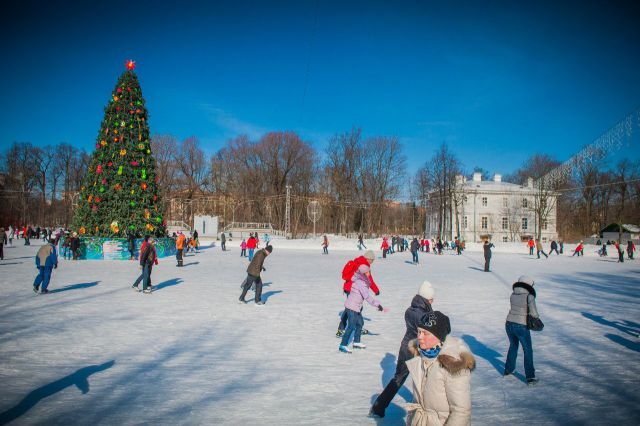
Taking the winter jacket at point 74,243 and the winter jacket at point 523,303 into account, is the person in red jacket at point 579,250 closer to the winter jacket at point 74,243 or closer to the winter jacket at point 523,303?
the winter jacket at point 523,303

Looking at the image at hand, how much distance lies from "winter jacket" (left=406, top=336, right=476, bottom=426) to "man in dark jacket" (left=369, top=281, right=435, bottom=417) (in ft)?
4.65

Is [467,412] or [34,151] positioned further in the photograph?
[34,151]

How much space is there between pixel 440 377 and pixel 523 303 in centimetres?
331

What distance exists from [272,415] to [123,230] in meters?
20.4

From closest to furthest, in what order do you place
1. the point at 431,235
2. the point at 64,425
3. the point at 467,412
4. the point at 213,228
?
1. the point at 467,412
2. the point at 64,425
3. the point at 213,228
4. the point at 431,235

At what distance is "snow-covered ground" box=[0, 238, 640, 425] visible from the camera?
165 inches

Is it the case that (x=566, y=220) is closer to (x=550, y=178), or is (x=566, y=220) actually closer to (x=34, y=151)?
(x=550, y=178)

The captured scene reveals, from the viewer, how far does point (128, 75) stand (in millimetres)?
22406

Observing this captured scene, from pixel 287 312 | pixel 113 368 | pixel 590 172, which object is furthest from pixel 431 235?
pixel 113 368

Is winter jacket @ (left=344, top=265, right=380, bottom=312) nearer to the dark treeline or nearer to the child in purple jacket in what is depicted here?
the child in purple jacket

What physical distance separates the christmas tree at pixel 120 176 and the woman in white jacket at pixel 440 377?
21.9m

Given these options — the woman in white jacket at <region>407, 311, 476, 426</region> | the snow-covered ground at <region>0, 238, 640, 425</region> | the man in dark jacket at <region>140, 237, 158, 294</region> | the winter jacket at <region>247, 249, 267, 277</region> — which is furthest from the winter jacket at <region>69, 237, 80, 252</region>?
the woman in white jacket at <region>407, 311, 476, 426</region>

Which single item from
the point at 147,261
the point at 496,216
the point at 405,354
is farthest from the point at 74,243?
the point at 496,216

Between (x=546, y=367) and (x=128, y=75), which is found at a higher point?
(x=128, y=75)
